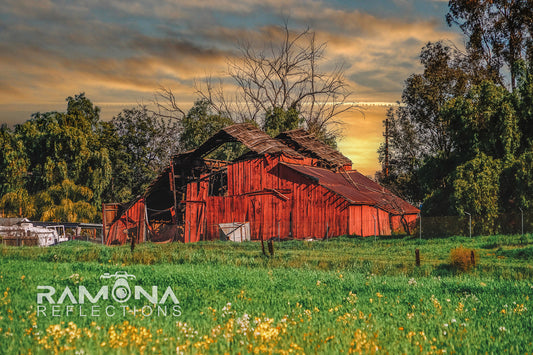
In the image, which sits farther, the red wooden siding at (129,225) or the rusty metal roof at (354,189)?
the red wooden siding at (129,225)

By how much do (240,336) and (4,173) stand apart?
60833 mm

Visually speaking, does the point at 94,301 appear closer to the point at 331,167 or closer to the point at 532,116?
the point at 532,116

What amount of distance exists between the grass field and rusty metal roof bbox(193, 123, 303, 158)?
2603 centimetres

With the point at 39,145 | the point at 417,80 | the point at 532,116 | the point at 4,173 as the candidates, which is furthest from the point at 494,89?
the point at 4,173

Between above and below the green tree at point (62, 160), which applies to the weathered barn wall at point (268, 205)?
below

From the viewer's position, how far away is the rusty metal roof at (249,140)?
44688 millimetres

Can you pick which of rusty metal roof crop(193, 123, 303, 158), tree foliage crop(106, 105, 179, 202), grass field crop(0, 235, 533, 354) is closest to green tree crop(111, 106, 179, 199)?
tree foliage crop(106, 105, 179, 202)

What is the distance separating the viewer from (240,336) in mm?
7547

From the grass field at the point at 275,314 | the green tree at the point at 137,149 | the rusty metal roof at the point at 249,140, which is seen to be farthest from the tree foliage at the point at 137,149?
the grass field at the point at 275,314

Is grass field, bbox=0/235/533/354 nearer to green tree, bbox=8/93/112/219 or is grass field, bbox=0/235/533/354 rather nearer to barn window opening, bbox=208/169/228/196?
barn window opening, bbox=208/169/228/196

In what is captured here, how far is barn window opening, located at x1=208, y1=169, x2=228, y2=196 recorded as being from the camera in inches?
1880

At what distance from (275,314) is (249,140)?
3615cm

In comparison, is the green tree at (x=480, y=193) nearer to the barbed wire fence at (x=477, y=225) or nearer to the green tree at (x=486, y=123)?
the barbed wire fence at (x=477, y=225)

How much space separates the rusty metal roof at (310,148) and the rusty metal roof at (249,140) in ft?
16.9
